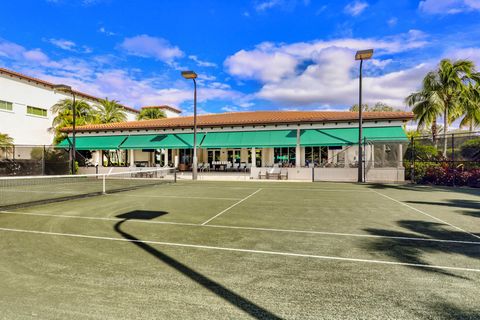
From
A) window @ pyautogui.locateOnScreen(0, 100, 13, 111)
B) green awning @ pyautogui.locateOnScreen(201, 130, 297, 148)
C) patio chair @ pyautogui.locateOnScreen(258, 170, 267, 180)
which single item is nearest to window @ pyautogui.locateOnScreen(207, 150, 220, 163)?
green awning @ pyautogui.locateOnScreen(201, 130, 297, 148)

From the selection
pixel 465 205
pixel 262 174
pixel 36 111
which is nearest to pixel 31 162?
pixel 36 111

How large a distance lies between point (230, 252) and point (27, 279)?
10.7 ft

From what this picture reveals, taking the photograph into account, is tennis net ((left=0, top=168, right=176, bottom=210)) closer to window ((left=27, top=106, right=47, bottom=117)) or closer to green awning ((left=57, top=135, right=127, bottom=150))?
green awning ((left=57, top=135, right=127, bottom=150))

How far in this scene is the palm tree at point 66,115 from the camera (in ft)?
113

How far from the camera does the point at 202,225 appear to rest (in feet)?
24.9

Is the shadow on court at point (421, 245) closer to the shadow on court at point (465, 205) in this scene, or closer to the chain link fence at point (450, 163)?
the shadow on court at point (465, 205)

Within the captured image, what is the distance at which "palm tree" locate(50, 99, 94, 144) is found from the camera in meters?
34.5

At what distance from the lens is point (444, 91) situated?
78.0 ft

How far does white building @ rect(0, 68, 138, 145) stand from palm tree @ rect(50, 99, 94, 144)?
88cm

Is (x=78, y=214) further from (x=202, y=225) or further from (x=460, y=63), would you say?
(x=460, y=63)

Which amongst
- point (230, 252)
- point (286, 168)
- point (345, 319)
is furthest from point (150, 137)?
point (345, 319)

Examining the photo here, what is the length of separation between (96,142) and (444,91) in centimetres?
3389

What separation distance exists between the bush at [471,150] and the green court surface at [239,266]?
11.5 metres

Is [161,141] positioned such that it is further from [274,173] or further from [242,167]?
[274,173]
